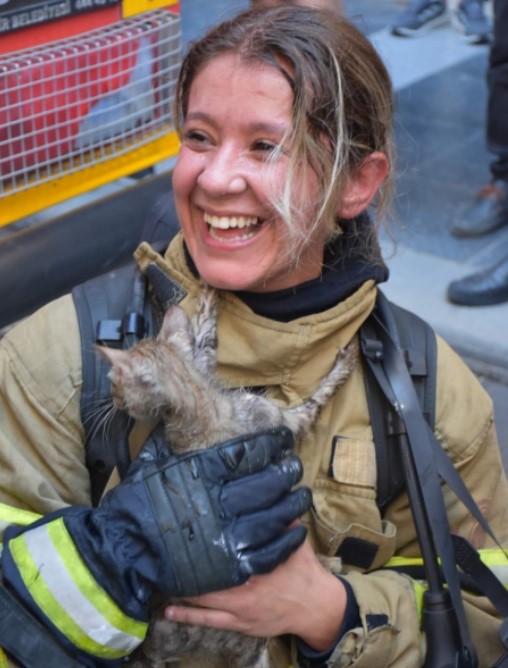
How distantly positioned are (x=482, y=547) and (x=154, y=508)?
2.91 ft

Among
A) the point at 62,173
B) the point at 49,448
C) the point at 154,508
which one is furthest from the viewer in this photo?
the point at 62,173

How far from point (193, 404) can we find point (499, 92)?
3816mm

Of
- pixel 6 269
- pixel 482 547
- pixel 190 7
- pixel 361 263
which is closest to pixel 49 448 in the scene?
pixel 361 263

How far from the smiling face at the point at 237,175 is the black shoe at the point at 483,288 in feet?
10.5

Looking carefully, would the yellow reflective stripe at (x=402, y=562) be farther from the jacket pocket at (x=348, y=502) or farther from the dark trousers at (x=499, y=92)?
the dark trousers at (x=499, y=92)

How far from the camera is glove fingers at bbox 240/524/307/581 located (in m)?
1.83

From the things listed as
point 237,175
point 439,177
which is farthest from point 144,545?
point 439,177

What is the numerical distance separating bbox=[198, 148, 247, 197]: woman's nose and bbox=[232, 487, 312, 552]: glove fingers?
57 cm

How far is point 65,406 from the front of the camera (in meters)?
2.00

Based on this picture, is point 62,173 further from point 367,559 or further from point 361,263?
point 367,559

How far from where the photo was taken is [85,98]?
4.17 meters

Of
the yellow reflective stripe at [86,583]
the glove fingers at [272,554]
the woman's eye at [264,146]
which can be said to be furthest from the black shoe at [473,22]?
the yellow reflective stripe at [86,583]

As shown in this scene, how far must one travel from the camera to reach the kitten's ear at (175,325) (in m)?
2.00

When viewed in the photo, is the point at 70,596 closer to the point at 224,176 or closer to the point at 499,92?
the point at 224,176
